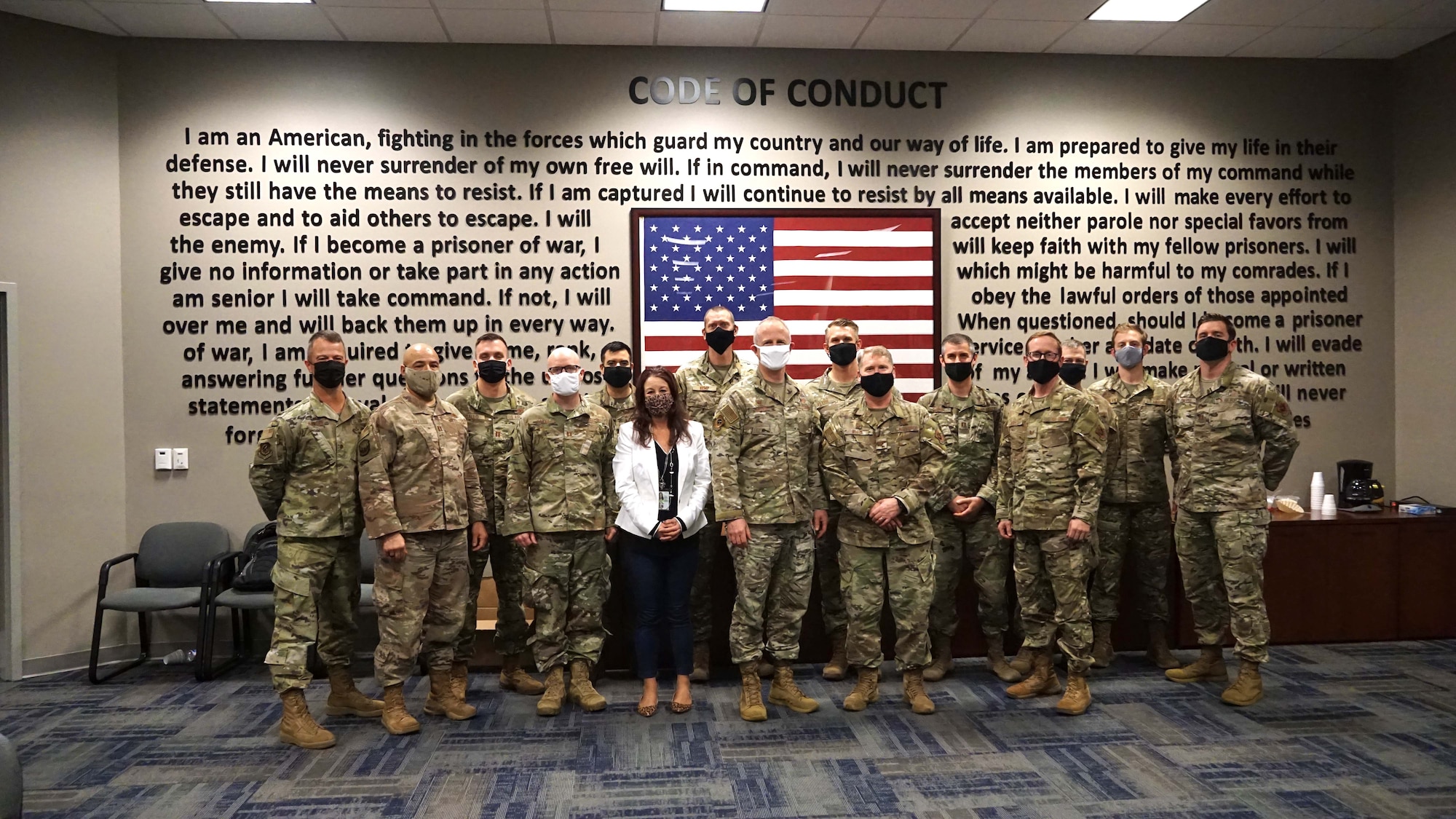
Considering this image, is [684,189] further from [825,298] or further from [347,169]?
[347,169]

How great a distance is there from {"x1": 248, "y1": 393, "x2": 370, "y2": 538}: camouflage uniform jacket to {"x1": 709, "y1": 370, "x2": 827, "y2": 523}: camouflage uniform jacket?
1.62 meters

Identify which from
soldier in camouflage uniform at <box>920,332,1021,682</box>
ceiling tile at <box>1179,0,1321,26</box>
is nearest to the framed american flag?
soldier in camouflage uniform at <box>920,332,1021,682</box>

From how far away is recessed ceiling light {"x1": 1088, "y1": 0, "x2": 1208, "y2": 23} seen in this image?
5.19 m

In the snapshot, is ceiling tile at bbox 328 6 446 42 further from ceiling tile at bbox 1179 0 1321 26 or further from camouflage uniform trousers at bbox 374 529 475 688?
ceiling tile at bbox 1179 0 1321 26

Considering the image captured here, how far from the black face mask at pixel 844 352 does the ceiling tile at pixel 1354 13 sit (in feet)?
11.3

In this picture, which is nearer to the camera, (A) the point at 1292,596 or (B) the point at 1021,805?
(B) the point at 1021,805

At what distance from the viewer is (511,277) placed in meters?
5.65

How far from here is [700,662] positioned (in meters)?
4.78

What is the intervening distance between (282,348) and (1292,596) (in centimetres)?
620

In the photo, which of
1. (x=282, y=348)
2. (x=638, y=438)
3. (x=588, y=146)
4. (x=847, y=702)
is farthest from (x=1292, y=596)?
(x=282, y=348)

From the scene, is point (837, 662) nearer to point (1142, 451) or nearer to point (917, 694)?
point (917, 694)

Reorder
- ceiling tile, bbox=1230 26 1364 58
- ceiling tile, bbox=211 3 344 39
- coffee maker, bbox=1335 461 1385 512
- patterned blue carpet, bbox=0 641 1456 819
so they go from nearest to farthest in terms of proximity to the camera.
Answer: patterned blue carpet, bbox=0 641 1456 819, ceiling tile, bbox=211 3 344 39, ceiling tile, bbox=1230 26 1364 58, coffee maker, bbox=1335 461 1385 512

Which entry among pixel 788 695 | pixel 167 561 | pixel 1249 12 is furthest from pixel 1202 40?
pixel 167 561

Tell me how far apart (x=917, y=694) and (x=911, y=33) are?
3.88 metres
